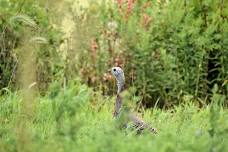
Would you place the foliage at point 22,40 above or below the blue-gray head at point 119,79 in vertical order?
above

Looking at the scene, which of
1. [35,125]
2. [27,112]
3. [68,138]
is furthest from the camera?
[35,125]

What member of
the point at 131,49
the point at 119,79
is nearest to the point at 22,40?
the point at 131,49

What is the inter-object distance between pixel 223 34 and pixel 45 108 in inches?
112

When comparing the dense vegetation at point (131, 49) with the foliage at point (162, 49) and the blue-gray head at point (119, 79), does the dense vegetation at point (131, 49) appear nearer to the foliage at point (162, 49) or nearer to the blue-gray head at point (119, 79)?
the foliage at point (162, 49)

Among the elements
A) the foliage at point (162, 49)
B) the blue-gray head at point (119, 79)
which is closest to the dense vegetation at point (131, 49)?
the foliage at point (162, 49)

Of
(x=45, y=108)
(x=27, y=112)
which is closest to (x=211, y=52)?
(x=45, y=108)

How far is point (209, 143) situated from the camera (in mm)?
5988

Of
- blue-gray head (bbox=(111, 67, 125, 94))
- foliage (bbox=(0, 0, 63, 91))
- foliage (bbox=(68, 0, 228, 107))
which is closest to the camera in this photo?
blue-gray head (bbox=(111, 67, 125, 94))

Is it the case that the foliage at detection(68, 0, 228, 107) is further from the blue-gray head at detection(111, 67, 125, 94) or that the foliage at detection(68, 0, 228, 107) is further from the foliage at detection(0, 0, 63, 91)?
the blue-gray head at detection(111, 67, 125, 94)

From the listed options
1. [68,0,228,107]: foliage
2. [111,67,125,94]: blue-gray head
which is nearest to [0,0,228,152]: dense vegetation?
[68,0,228,107]: foliage

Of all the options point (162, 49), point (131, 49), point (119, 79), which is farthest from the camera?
point (131, 49)

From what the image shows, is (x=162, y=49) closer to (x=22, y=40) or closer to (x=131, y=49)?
(x=131, y=49)

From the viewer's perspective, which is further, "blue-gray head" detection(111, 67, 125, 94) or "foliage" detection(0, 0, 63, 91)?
"foliage" detection(0, 0, 63, 91)

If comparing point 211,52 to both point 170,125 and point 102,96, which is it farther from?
point 170,125
